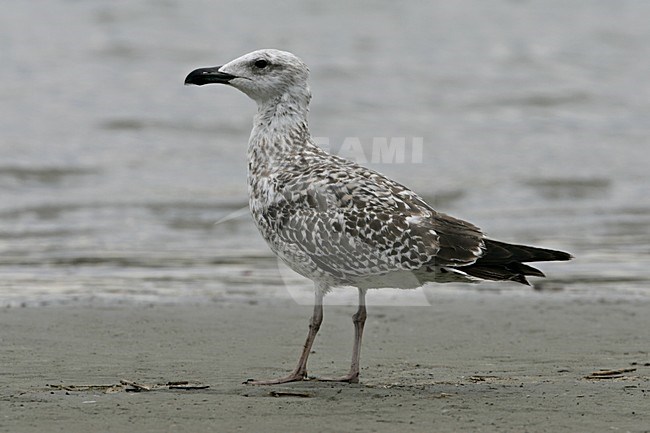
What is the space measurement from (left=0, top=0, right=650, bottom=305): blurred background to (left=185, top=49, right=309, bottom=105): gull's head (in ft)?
7.24

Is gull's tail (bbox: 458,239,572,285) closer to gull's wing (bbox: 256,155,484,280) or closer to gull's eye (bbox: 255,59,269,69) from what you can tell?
gull's wing (bbox: 256,155,484,280)

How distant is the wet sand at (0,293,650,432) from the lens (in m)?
5.00

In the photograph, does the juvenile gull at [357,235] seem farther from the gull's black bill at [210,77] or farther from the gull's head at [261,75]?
the gull's black bill at [210,77]

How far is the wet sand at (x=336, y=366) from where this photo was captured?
16.4 ft

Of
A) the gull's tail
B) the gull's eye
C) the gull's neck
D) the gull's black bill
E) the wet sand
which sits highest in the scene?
the gull's eye

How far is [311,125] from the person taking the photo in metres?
18.1

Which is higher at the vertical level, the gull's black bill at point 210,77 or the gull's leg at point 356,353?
the gull's black bill at point 210,77

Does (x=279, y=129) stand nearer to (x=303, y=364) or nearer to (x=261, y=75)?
(x=261, y=75)

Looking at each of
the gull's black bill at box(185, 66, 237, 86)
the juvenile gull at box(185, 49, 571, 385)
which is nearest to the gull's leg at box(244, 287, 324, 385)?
the juvenile gull at box(185, 49, 571, 385)

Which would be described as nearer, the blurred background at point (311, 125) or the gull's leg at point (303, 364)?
the gull's leg at point (303, 364)

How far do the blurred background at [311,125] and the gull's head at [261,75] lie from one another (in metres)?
2.21

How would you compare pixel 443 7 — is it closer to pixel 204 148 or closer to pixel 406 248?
pixel 204 148

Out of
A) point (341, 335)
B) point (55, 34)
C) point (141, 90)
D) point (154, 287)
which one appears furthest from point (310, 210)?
point (55, 34)

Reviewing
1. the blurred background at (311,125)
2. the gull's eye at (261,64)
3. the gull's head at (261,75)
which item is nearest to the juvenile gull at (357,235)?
the gull's head at (261,75)
